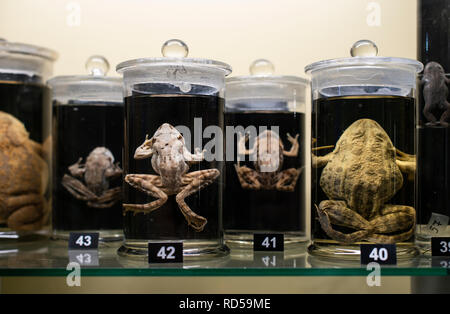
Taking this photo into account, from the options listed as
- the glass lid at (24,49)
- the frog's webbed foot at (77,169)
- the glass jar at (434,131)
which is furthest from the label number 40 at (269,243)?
the glass lid at (24,49)

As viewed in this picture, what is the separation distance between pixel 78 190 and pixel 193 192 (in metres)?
0.26

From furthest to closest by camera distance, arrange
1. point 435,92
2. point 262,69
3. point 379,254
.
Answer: point 262,69 → point 435,92 → point 379,254

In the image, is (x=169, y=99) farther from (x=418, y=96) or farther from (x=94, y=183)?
(x=418, y=96)

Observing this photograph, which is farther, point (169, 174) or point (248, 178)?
point (248, 178)

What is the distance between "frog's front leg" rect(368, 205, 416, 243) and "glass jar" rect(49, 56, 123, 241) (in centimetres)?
43

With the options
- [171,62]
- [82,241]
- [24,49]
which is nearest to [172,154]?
[171,62]

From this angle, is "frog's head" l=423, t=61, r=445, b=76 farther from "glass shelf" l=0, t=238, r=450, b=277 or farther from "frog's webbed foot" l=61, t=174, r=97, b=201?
"frog's webbed foot" l=61, t=174, r=97, b=201

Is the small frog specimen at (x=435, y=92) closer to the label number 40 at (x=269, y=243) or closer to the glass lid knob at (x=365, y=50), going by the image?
the glass lid knob at (x=365, y=50)

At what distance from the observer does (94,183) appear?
3.29 ft

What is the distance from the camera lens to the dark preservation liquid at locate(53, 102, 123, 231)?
3.29 ft

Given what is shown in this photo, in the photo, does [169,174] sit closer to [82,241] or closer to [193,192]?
[193,192]

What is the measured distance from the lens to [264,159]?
988mm

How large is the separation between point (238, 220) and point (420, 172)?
0.30m
